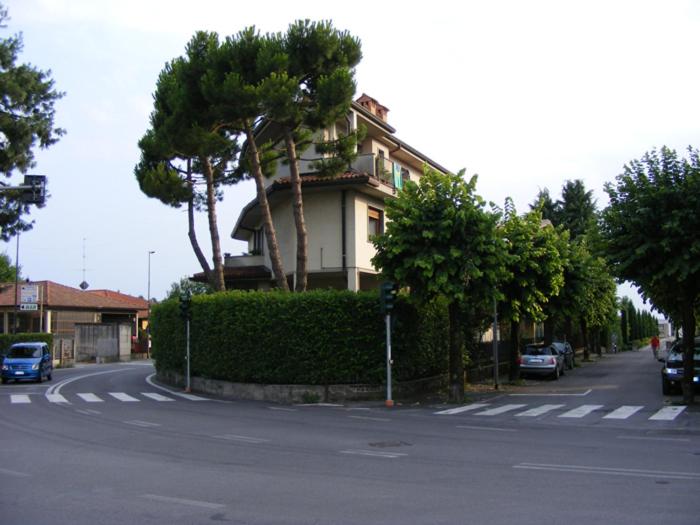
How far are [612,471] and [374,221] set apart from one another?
21.4 m

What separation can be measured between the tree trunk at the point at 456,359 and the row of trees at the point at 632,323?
175 feet

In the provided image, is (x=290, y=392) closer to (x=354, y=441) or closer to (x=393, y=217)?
(x=393, y=217)

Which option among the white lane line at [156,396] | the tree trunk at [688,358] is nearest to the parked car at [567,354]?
the tree trunk at [688,358]

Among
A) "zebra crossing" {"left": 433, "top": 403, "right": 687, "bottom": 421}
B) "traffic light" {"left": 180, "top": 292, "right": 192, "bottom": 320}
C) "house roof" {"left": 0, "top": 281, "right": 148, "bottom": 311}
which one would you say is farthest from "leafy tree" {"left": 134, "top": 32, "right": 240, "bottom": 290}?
"house roof" {"left": 0, "top": 281, "right": 148, "bottom": 311}

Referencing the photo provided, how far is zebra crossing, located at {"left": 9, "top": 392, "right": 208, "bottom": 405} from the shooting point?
2177 centimetres

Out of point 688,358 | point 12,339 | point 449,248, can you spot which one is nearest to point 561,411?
point 688,358

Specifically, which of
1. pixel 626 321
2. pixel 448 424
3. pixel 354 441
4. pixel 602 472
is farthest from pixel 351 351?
pixel 626 321

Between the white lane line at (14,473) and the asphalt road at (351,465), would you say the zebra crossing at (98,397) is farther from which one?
the white lane line at (14,473)

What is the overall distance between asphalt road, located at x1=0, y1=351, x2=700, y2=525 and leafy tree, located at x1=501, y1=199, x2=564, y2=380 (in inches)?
218

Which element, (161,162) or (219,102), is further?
(161,162)

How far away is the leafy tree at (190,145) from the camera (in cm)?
2480

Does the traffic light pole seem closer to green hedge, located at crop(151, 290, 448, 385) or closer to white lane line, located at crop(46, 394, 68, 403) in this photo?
green hedge, located at crop(151, 290, 448, 385)

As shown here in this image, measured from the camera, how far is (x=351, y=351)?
21.4 m

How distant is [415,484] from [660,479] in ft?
10.4
